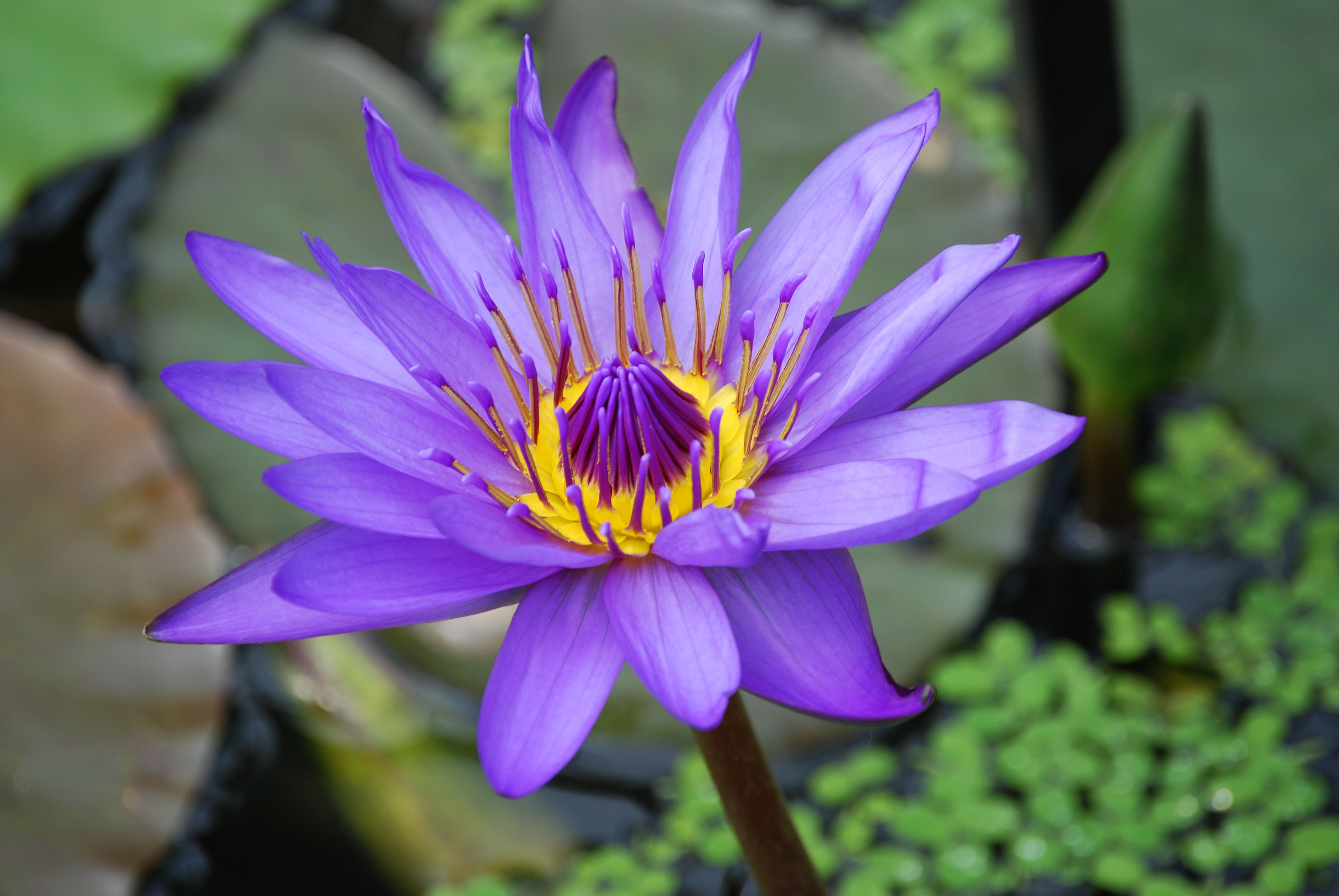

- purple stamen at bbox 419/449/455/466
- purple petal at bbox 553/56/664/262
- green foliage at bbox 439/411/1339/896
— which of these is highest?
purple petal at bbox 553/56/664/262

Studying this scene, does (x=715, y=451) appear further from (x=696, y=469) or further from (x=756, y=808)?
(x=756, y=808)

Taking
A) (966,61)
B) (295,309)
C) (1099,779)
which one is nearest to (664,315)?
(295,309)

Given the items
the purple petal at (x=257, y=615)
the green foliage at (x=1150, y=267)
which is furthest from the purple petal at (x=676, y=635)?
the green foliage at (x=1150, y=267)

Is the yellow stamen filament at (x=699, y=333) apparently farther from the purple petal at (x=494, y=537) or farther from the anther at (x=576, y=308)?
the purple petal at (x=494, y=537)

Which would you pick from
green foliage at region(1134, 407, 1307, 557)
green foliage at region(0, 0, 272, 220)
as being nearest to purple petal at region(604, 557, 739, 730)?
green foliage at region(1134, 407, 1307, 557)

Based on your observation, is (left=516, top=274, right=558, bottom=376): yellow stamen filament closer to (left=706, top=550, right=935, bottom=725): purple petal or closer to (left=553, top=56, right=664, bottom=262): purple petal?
(left=553, top=56, right=664, bottom=262): purple petal
